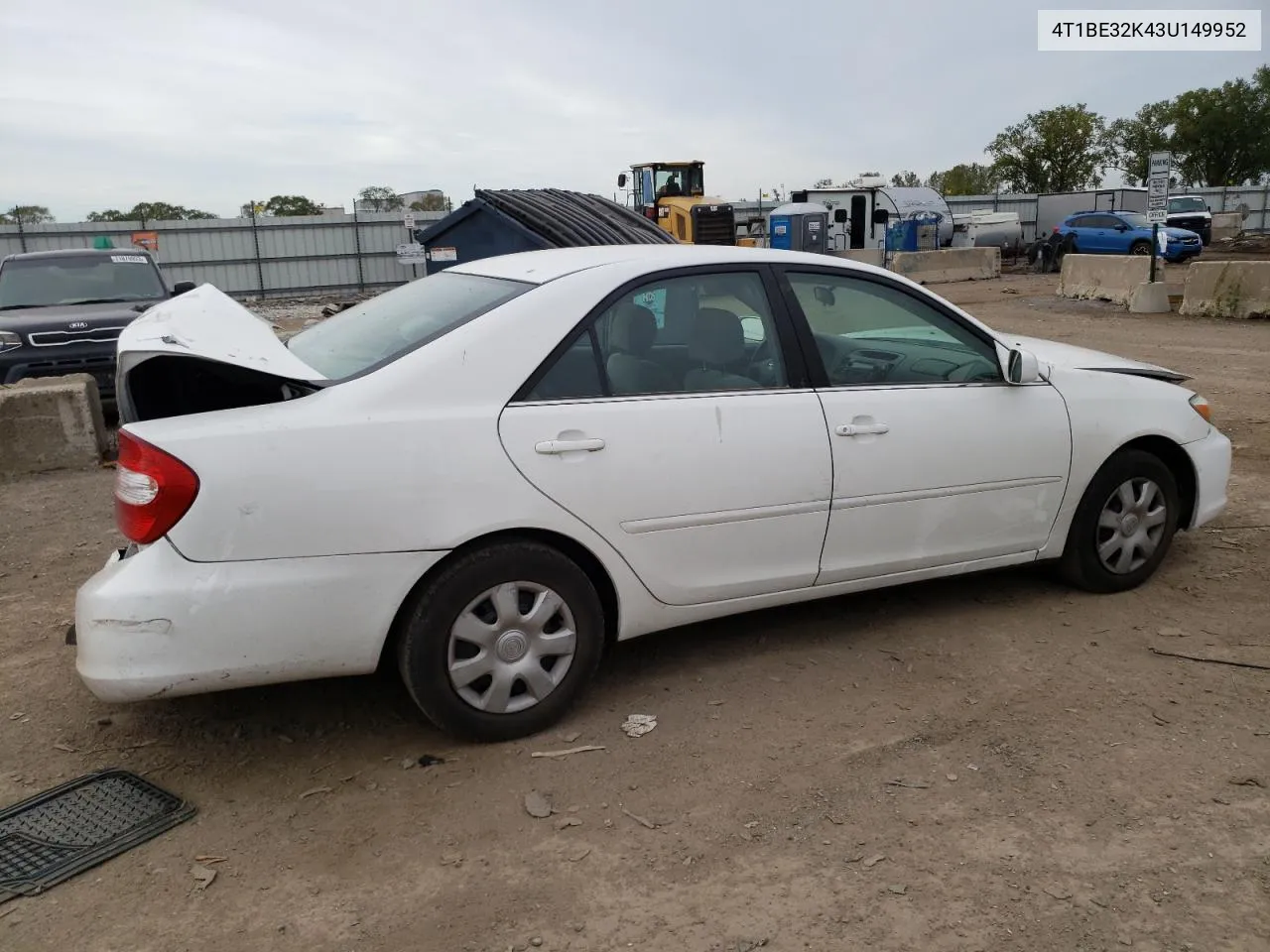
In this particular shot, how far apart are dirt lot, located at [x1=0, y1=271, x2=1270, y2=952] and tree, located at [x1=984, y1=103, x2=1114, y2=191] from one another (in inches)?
2062

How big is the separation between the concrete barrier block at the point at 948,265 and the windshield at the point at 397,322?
23238mm

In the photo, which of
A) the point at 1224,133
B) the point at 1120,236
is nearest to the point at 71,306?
the point at 1120,236

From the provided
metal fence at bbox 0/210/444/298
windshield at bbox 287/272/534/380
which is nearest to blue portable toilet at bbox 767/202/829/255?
metal fence at bbox 0/210/444/298

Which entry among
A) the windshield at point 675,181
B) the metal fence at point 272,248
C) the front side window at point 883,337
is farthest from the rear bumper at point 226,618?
the metal fence at point 272,248

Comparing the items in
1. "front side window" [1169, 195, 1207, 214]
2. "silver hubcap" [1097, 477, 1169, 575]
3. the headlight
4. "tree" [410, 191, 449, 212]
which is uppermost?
"tree" [410, 191, 449, 212]

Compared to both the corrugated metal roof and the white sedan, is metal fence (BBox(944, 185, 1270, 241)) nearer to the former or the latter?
the corrugated metal roof

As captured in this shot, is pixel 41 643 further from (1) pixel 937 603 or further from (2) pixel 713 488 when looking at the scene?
(1) pixel 937 603

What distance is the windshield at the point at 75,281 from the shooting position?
988 cm

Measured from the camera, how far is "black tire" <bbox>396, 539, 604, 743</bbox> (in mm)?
3133

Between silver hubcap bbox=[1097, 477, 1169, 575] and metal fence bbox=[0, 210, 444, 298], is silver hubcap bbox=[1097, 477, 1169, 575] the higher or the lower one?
the lower one

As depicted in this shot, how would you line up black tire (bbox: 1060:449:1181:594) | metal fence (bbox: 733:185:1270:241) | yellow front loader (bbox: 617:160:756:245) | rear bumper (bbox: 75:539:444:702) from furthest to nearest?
metal fence (bbox: 733:185:1270:241), yellow front loader (bbox: 617:160:756:245), black tire (bbox: 1060:449:1181:594), rear bumper (bbox: 75:539:444:702)

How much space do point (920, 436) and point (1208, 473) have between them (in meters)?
1.71

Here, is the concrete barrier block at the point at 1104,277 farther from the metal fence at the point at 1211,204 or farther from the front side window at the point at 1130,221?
the metal fence at the point at 1211,204

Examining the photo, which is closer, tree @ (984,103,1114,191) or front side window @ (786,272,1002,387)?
front side window @ (786,272,1002,387)
